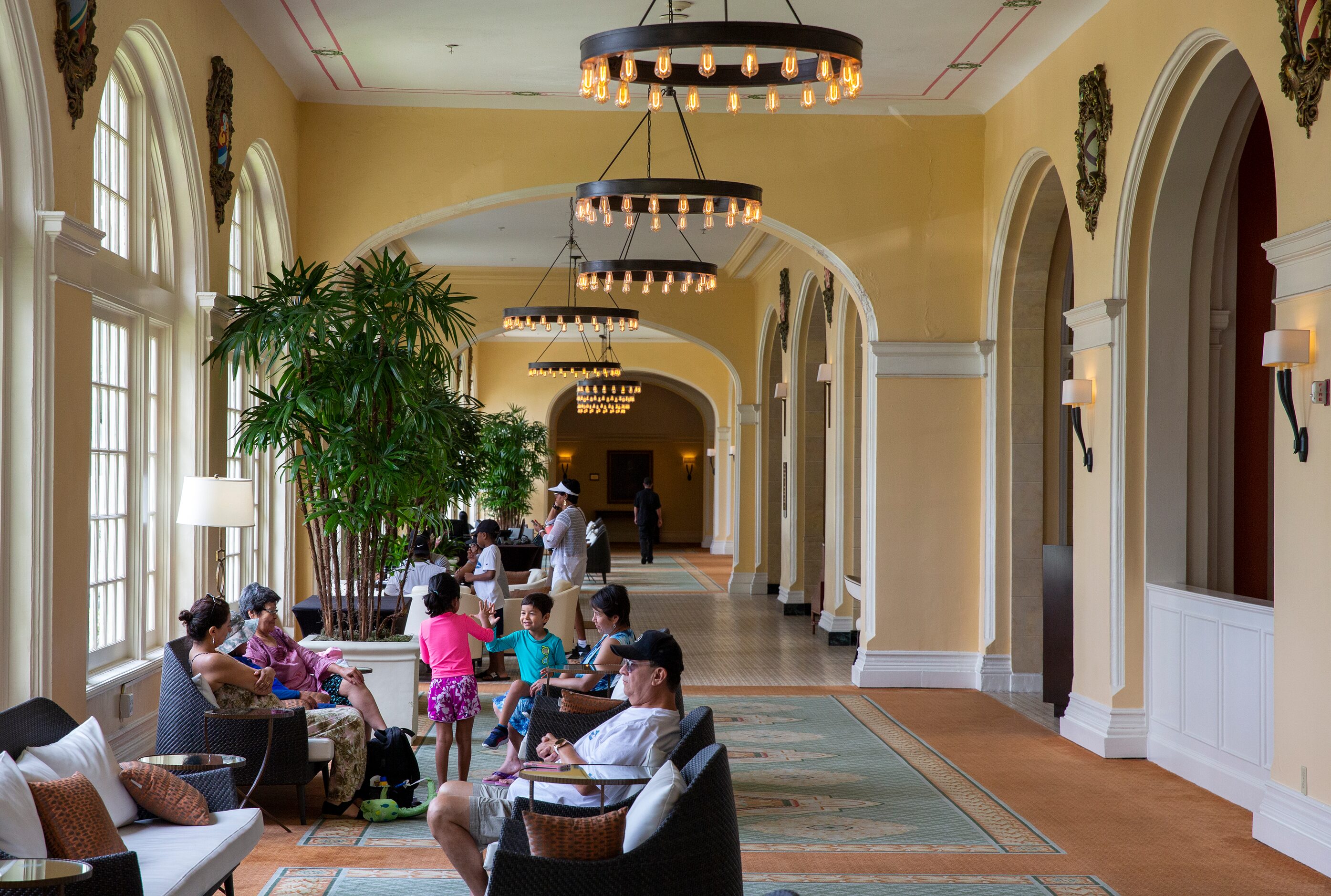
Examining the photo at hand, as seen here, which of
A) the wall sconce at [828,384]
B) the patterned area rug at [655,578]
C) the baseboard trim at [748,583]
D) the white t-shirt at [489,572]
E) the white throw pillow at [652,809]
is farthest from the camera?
the patterned area rug at [655,578]

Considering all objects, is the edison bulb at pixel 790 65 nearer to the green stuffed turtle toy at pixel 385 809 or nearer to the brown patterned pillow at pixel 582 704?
the brown patterned pillow at pixel 582 704

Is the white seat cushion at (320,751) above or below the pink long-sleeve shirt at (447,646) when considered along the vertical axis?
below

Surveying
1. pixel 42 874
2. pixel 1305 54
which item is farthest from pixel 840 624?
pixel 42 874

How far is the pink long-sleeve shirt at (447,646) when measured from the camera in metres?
6.39

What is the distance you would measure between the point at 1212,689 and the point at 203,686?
17.3 feet

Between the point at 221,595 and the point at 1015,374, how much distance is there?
20.8 ft

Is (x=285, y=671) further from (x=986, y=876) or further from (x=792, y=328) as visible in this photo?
(x=792, y=328)

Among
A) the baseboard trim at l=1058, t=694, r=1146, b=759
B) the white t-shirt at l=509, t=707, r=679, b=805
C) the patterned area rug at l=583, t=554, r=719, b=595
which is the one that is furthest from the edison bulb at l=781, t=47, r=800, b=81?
the patterned area rug at l=583, t=554, r=719, b=595

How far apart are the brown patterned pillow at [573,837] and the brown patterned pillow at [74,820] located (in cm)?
130

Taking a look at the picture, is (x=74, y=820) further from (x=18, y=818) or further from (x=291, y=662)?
(x=291, y=662)

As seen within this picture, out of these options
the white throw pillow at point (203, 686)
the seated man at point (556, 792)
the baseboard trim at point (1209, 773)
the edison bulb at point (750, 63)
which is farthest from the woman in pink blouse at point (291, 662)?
the baseboard trim at point (1209, 773)

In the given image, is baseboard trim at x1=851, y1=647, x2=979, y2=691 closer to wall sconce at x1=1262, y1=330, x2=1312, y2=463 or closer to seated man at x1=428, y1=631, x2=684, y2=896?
wall sconce at x1=1262, y1=330, x2=1312, y2=463

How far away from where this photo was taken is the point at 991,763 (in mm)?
7383

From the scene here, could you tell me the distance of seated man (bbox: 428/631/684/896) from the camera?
430cm
